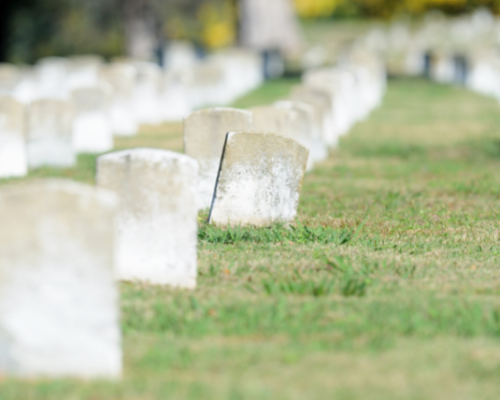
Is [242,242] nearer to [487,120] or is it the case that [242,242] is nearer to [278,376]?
[278,376]

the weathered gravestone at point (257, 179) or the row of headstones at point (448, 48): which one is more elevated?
the weathered gravestone at point (257, 179)

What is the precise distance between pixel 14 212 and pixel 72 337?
0.72 metres

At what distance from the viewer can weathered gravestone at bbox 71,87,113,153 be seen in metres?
13.8

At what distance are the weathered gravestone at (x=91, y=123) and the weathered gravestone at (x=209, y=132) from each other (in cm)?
483

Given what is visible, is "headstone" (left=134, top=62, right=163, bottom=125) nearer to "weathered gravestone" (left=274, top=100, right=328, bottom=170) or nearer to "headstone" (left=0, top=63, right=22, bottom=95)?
"headstone" (left=0, top=63, right=22, bottom=95)

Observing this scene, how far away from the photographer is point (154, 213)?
6.31m

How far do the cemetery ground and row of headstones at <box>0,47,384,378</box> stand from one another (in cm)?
20

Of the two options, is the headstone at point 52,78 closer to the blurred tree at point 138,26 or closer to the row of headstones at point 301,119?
the row of headstones at point 301,119

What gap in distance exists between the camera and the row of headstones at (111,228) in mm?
4941

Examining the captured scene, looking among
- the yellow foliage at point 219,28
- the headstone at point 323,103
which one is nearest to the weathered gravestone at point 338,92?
the headstone at point 323,103

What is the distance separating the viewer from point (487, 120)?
19.0 metres

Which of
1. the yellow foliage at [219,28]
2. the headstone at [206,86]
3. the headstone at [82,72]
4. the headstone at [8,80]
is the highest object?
the headstone at [8,80]

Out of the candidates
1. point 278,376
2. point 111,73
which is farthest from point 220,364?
point 111,73

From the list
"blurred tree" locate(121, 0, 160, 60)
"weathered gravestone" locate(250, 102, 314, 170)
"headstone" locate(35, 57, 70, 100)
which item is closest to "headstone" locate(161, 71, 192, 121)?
"headstone" locate(35, 57, 70, 100)
